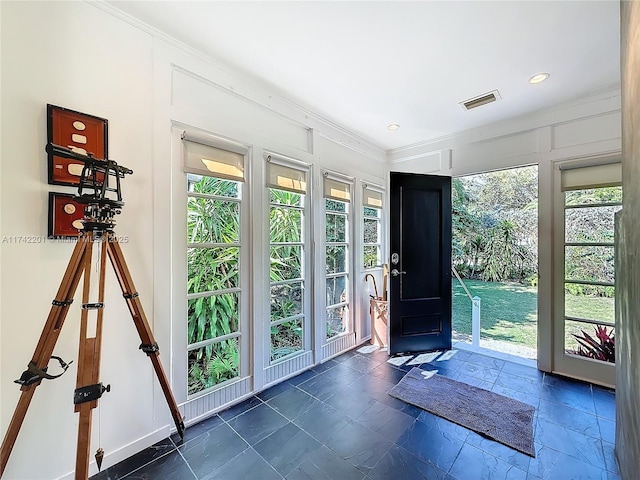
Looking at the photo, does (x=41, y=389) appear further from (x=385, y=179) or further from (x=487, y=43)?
(x=385, y=179)

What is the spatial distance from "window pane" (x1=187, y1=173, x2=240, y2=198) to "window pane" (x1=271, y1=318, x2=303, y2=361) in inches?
50.5

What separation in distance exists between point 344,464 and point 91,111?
8.20ft

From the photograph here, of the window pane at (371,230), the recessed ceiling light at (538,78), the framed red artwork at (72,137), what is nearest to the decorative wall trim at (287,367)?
the window pane at (371,230)

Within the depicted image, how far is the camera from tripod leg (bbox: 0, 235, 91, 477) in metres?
1.10

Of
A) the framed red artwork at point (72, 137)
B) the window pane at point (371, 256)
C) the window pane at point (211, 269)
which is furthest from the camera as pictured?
the window pane at point (371, 256)

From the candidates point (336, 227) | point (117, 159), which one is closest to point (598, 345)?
point (336, 227)

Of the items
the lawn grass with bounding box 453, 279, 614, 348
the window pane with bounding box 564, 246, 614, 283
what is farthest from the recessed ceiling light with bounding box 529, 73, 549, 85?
the lawn grass with bounding box 453, 279, 614, 348

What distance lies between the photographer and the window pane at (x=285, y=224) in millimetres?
2582

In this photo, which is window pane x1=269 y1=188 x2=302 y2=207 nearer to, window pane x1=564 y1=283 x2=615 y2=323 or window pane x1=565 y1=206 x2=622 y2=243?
window pane x1=565 y1=206 x2=622 y2=243

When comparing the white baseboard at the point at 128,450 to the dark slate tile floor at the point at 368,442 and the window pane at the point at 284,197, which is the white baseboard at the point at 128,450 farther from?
the window pane at the point at 284,197

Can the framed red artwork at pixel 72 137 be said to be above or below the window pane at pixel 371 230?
above

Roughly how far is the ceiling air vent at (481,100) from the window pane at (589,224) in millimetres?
1335

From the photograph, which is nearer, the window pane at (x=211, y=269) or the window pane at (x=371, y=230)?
the window pane at (x=211, y=269)

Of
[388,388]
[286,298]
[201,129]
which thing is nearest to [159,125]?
[201,129]
